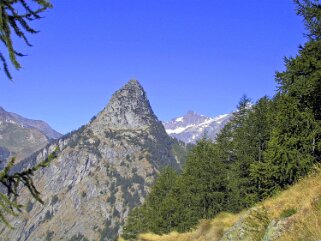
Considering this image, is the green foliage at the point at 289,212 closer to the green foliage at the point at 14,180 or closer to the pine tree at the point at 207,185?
the green foliage at the point at 14,180

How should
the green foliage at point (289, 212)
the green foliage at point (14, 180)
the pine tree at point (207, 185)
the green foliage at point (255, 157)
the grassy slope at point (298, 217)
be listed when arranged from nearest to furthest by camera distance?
the green foliage at point (14, 180)
the grassy slope at point (298, 217)
the green foliage at point (289, 212)
the green foliage at point (255, 157)
the pine tree at point (207, 185)

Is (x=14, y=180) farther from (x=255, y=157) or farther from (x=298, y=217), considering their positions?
(x=255, y=157)

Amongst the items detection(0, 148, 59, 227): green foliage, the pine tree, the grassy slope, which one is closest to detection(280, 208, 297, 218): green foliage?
the grassy slope

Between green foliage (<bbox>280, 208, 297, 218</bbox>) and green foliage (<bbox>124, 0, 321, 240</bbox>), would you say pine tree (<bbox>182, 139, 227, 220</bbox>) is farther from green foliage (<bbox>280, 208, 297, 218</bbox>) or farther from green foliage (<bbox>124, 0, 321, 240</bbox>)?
green foliage (<bbox>280, 208, 297, 218</bbox>)

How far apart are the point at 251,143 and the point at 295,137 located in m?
13.1

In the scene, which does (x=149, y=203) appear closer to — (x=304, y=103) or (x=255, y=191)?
(x=255, y=191)

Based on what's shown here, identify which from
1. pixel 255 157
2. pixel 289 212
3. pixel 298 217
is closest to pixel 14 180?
pixel 298 217

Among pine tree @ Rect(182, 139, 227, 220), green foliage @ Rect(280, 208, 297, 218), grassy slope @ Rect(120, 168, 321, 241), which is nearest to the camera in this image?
grassy slope @ Rect(120, 168, 321, 241)

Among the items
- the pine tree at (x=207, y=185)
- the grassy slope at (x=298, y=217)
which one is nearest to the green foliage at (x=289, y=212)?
the grassy slope at (x=298, y=217)

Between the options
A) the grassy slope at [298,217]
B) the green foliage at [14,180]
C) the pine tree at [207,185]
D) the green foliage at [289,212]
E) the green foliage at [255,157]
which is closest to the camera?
the green foliage at [14,180]

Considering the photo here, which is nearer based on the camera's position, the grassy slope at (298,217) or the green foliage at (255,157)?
the grassy slope at (298,217)

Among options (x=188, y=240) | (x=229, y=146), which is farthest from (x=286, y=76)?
(x=229, y=146)

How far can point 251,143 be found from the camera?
3991 centimetres

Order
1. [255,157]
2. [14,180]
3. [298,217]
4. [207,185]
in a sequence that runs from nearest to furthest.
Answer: [14,180] < [298,217] < [255,157] < [207,185]
